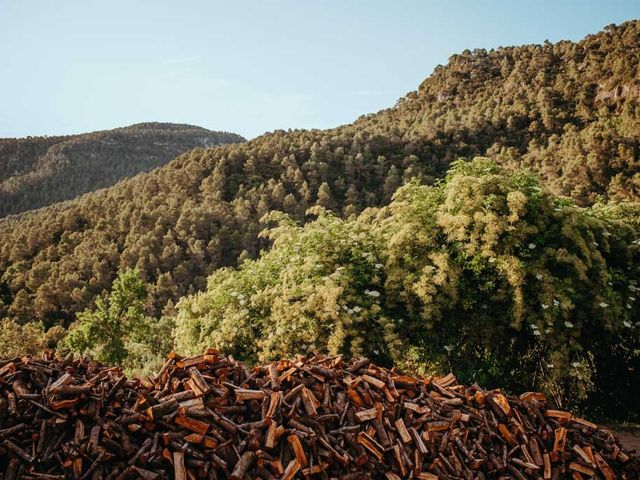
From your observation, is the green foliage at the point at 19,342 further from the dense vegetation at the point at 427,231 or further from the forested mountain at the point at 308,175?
the forested mountain at the point at 308,175

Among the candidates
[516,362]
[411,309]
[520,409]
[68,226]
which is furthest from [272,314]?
[68,226]

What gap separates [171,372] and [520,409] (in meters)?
4.03

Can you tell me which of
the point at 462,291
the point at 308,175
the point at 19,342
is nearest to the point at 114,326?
the point at 19,342

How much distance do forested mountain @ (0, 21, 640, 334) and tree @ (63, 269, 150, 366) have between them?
16298 mm

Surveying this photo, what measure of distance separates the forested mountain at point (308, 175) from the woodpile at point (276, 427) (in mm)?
31822

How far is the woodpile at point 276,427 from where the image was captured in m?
3.42

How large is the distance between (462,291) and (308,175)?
4750 cm

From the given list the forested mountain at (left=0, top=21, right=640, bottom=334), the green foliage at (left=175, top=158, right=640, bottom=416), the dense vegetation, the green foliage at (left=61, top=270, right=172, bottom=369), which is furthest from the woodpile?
the forested mountain at (left=0, top=21, right=640, bottom=334)

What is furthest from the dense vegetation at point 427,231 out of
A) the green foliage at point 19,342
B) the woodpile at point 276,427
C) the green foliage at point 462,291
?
the green foliage at point 19,342

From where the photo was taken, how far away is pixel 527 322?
25.2 ft

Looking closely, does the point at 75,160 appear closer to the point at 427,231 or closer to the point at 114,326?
the point at 114,326

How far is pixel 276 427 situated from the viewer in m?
3.89

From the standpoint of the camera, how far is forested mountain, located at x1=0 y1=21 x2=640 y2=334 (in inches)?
1645

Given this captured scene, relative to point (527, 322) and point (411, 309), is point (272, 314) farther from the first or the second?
point (527, 322)
